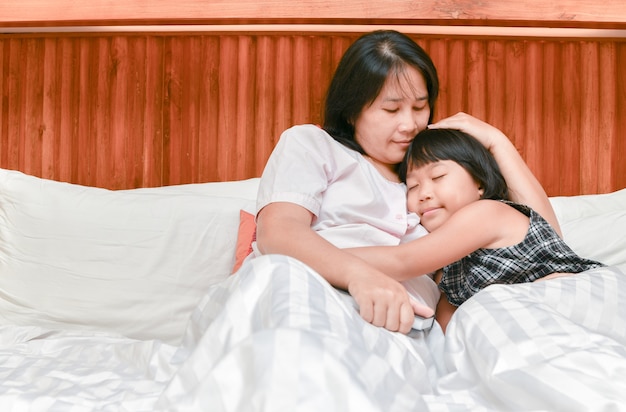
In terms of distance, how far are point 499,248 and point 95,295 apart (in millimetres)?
993

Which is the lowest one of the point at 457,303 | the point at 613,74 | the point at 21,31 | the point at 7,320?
the point at 7,320

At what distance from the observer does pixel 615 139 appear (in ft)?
6.34

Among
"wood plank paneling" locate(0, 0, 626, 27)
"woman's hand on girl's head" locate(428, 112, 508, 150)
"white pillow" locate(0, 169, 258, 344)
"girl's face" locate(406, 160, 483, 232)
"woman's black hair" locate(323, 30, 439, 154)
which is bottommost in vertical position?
"white pillow" locate(0, 169, 258, 344)

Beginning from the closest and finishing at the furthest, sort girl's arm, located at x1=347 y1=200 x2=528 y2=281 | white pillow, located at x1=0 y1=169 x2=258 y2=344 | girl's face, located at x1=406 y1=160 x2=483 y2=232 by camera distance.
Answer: girl's arm, located at x1=347 y1=200 x2=528 y2=281
girl's face, located at x1=406 y1=160 x2=483 y2=232
white pillow, located at x1=0 y1=169 x2=258 y2=344

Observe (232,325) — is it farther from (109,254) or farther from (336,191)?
(109,254)

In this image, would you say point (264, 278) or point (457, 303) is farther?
point (457, 303)

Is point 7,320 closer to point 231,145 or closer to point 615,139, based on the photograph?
point 231,145

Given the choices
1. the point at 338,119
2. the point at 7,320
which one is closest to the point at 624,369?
the point at 338,119

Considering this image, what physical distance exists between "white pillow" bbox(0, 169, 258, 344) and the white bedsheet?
1.36 ft

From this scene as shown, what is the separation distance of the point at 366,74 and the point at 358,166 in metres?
0.21

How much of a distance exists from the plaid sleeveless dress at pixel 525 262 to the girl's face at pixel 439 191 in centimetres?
11

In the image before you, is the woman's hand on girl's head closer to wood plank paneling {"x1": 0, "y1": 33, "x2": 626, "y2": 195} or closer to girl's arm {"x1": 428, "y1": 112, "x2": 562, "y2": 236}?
girl's arm {"x1": 428, "y1": 112, "x2": 562, "y2": 236}

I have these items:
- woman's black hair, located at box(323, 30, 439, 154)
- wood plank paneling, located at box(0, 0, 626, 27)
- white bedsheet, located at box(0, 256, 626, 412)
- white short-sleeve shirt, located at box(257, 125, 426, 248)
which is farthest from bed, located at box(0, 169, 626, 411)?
wood plank paneling, located at box(0, 0, 626, 27)

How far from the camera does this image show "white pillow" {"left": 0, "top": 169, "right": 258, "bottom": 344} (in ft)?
4.74
